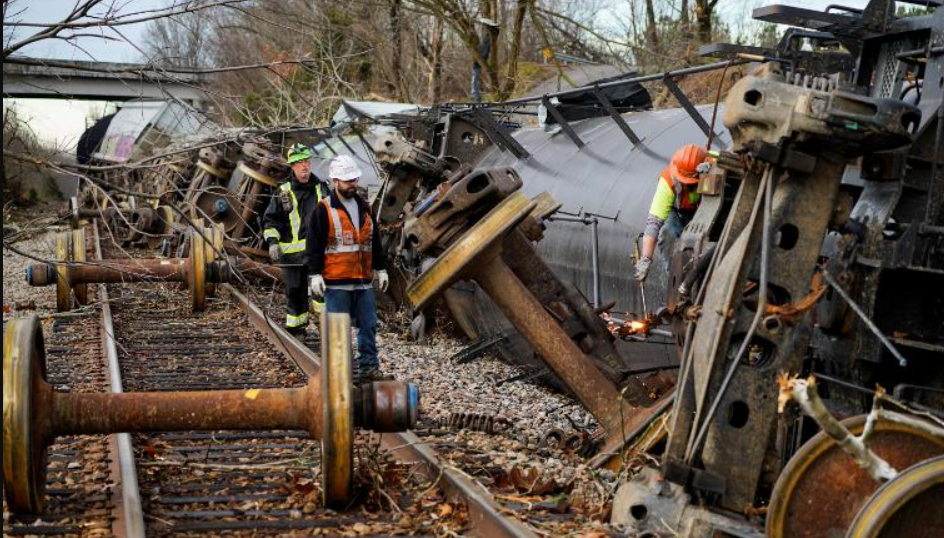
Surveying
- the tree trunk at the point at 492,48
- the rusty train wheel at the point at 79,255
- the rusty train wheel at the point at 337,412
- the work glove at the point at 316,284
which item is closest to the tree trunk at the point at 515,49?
the tree trunk at the point at 492,48

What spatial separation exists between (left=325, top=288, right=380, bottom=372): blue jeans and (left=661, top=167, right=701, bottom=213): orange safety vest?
2.53 meters

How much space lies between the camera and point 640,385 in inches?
288

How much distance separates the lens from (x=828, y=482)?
4281 mm

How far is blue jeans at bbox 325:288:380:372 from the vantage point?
28.9 feet

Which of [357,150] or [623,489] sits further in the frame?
[357,150]

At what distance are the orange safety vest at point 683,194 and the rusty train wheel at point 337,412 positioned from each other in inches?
138

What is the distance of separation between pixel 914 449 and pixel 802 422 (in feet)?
4.14

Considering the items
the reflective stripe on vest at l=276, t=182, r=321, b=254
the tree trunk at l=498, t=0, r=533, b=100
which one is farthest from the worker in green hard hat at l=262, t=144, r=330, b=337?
Answer: the tree trunk at l=498, t=0, r=533, b=100

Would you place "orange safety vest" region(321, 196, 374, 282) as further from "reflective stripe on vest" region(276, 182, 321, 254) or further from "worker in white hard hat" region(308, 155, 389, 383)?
"reflective stripe on vest" region(276, 182, 321, 254)

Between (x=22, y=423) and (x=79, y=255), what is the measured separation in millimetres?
9023

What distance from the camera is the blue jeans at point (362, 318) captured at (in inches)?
347

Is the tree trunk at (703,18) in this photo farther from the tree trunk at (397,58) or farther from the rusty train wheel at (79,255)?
the rusty train wheel at (79,255)

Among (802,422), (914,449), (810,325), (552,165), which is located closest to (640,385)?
(802,422)

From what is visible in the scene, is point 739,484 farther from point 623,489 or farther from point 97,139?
point 97,139
